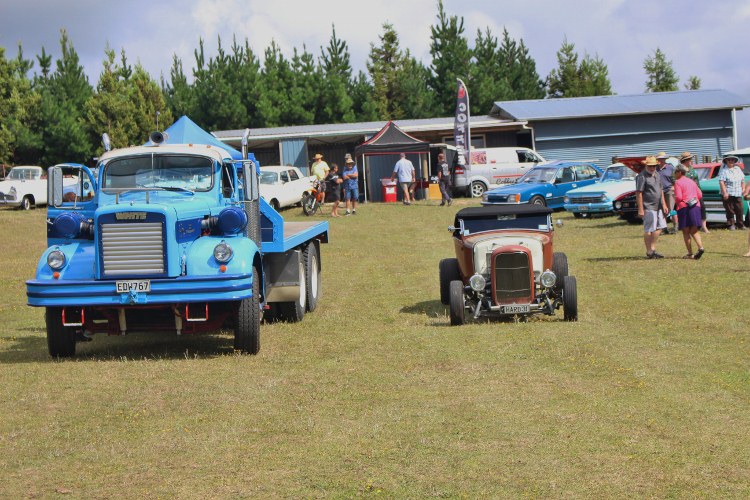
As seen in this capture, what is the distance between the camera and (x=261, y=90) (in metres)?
56.2

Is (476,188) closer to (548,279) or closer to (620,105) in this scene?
(620,105)

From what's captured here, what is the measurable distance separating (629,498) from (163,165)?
26.0 ft

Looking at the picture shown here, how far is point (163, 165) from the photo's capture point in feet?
41.1

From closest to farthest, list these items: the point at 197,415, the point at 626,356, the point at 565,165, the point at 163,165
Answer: the point at 197,415
the point at 626,356
the point at 163,165
the point at 565,165

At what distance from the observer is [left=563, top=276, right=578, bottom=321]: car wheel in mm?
12758

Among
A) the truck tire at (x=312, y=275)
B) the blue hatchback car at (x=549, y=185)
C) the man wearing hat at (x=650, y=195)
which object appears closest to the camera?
the truck tire at (x=312, y=275)

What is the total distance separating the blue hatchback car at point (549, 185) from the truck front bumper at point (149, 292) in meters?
21.7

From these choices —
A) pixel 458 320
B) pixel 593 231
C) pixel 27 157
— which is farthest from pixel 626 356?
pixel 27 157

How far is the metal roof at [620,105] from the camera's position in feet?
155

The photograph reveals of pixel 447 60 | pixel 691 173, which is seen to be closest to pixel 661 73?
pixel 447 60

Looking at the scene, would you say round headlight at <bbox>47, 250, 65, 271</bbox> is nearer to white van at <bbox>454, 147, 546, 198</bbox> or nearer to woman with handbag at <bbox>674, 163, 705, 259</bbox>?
woman with handbag at <bbox>674, 163, 705, 259</bbox>

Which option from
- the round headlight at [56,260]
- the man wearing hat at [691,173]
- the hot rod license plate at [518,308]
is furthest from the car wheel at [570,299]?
the man wearing hat at [691,173]

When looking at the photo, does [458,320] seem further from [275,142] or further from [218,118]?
[218,118]

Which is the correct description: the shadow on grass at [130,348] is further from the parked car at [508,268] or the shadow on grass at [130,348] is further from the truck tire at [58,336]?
the parked car at [508,268]
